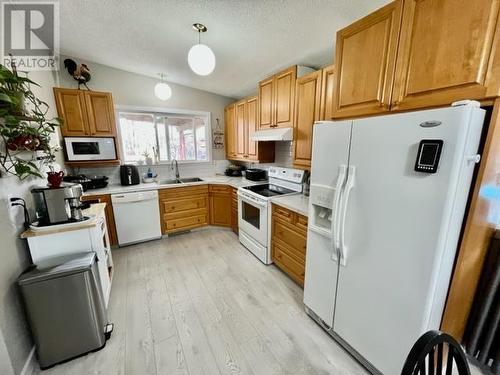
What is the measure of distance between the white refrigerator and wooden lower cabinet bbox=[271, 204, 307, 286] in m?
0.48

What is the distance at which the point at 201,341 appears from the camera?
1.66m

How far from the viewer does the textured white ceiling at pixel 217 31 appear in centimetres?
163

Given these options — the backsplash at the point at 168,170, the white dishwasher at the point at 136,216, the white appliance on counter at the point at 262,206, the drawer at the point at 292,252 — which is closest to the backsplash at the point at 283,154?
the white appliance on counter at the point at 262,206

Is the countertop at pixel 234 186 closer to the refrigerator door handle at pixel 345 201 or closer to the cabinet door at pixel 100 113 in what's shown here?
the refrigerator door handle at pixel 345 201

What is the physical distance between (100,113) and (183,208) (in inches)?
72.0

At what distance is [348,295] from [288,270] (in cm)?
98

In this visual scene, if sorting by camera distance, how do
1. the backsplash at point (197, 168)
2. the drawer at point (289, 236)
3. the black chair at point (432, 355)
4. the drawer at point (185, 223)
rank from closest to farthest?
1. the black chair at point (432, 355)
2. the drawer at point (289, 236)
3. the backsplash at point (197, 168)
4. the drawer at point (185, 223)

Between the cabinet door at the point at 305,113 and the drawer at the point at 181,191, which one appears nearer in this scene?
the cabinet door at the point at 305,113

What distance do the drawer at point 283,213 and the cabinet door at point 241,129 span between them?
57.4 inches

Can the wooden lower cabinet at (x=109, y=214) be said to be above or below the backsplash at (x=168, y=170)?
below

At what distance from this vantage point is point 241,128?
364 cm

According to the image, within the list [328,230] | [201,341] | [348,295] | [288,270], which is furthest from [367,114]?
[201,341]

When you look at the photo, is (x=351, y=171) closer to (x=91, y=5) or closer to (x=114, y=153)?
(x=91, y=5)

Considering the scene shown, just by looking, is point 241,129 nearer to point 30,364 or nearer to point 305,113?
point 305,113
